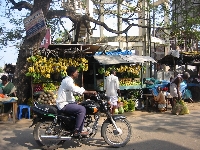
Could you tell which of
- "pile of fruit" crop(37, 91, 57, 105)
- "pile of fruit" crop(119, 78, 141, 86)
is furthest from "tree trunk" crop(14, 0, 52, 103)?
"pile of fruit" crop(119, 78, 141, 86)

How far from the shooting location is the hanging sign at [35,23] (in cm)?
819

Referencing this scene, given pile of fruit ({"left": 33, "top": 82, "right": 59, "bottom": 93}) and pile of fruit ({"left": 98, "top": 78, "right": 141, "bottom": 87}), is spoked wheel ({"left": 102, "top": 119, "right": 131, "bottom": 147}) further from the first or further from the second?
pile of fruit ({"left": 98, "top": 78, "right": 141, "bottom": 87})

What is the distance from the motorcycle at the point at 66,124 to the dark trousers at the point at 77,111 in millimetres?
119

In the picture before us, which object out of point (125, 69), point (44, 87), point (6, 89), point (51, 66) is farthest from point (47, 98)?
point (125, 69)

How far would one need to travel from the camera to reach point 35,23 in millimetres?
8383

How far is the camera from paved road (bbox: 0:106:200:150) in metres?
5.36

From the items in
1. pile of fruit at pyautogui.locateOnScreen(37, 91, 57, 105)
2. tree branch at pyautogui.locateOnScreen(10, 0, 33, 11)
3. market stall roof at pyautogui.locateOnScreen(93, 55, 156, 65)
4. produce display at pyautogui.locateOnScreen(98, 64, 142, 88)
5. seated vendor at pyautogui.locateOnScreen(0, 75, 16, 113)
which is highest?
tree branch at pyautogui.locateOnScreen(10, 0, 33, 11)

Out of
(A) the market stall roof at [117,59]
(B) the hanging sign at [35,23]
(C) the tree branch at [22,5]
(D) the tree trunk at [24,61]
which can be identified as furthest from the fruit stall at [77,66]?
(C) the tree branch at [22,5]

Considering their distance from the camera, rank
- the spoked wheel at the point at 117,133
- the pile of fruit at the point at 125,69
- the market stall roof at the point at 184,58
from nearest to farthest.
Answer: the spoked wheel at the point at 117,133
the pile of fruit at the point at 125,69
the market stall roof at the point at 184,58

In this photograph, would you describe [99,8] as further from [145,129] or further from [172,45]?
[172,45]

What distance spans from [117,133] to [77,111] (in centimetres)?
100

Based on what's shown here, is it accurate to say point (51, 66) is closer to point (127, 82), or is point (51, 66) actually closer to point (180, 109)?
point (127, 82)

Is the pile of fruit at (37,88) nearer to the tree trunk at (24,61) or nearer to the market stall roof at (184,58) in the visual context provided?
the tree trunk at (24,61)

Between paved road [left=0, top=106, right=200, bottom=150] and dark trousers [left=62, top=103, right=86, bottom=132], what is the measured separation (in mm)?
594
